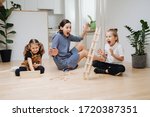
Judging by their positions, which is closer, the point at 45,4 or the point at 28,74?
the point at 28,74

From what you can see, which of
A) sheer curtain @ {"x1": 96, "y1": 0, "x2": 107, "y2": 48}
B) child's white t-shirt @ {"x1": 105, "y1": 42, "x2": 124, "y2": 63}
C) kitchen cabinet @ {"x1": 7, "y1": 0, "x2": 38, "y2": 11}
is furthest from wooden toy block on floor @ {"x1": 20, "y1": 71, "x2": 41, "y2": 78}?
kitchen cabinet @ {"x1": 7, "y1": 0, "x2": 38, "y2": 11}

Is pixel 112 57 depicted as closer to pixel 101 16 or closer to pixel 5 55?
pixel 101 16

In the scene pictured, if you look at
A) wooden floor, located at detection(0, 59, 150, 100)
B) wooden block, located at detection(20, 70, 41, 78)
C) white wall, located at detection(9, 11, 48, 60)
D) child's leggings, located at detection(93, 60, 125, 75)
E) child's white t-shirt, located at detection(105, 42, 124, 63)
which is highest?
white wall, located at detection(9, 11, 48, 60)

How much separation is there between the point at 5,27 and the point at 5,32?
94 mm

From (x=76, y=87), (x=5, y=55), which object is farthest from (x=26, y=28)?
(x=76, y=87)

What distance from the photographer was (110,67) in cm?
232

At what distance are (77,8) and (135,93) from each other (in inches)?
144

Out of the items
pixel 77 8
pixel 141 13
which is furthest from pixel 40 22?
pixel 141 13

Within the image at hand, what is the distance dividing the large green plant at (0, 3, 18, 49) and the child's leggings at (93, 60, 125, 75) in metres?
1.72

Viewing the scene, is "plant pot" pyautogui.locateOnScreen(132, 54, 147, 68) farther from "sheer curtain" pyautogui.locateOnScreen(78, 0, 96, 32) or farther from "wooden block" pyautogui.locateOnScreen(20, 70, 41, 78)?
"sheer curtain" pyautogui.locateOnScreen(78, 0, 96, 32)

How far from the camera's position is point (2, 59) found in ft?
12.1

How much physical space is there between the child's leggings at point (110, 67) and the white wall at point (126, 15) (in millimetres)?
698

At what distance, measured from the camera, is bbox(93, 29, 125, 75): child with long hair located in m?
2.27

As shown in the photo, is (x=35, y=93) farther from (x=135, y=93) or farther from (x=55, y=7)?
(x=55, y=7)
